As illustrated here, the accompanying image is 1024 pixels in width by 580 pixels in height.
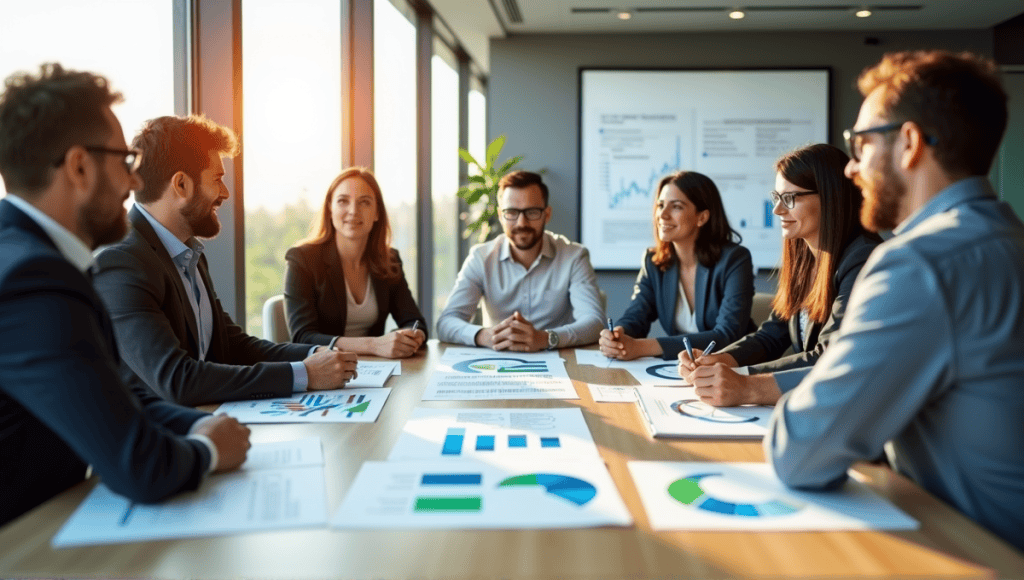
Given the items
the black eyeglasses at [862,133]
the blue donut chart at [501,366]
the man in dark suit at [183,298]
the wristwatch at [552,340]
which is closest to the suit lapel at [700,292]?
the wristwatch at [552,340]

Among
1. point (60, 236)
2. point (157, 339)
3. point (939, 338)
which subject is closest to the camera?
point (939, 338)

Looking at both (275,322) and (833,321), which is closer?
(833,321)

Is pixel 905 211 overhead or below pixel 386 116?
below

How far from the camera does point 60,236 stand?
122 cm

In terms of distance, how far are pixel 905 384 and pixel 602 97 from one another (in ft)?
18.7

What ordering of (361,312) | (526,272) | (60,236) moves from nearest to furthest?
(60,236) → (361,312) → (526,272)

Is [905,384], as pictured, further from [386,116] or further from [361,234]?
[386,116]

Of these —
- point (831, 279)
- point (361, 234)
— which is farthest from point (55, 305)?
point (361, 234)

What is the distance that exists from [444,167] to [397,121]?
161 centimetres

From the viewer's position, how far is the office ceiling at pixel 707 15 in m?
5.67

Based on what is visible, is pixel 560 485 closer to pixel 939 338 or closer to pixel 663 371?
pixel 939 338

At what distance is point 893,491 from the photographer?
Result: 123cm

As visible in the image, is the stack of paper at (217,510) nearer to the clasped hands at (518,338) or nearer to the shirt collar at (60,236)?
the shirt collar at (60,236)

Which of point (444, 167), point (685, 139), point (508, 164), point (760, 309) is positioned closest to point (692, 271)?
point (760, 309)
